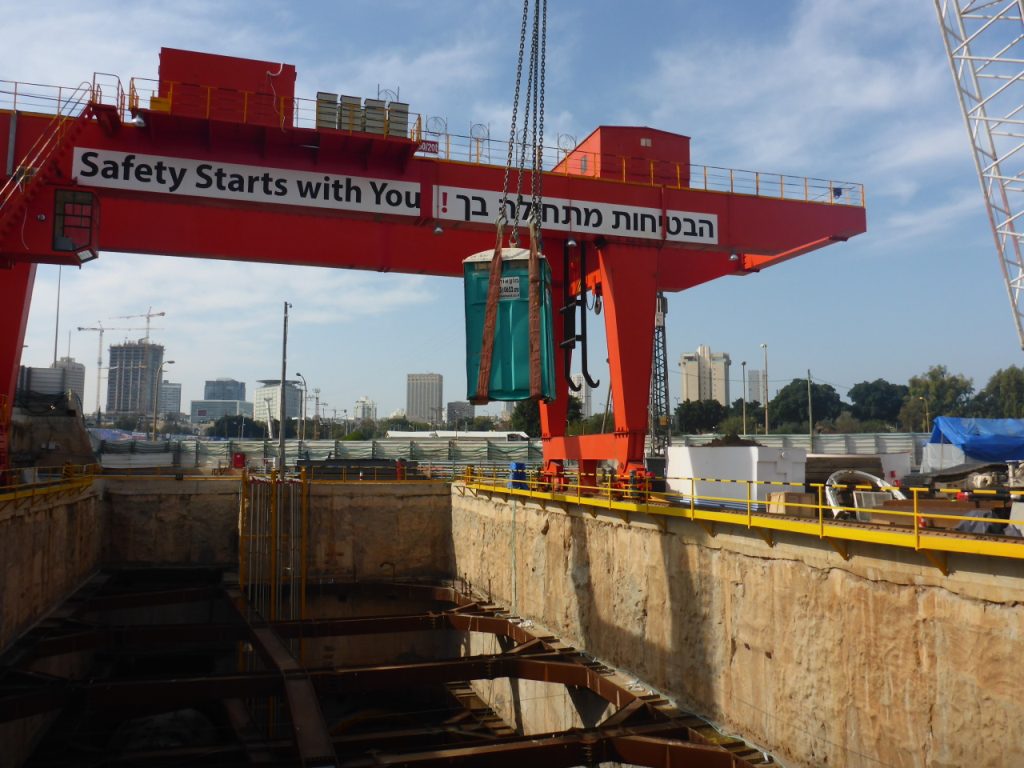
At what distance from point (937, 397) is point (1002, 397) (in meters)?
6.78

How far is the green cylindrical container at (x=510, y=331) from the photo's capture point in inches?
553

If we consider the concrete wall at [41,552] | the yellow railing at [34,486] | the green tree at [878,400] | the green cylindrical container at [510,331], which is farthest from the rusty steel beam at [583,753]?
the green tree at [878,400]

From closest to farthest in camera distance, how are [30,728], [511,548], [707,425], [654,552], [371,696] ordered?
[654,552]
[30,728]
[511,548]
[371,696]
[707,425]

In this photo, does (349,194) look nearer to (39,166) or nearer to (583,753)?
(39,166)

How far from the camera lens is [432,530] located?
29.7m

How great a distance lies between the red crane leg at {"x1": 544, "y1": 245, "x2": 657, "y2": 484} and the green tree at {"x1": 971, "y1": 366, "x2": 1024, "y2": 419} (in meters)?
76.3

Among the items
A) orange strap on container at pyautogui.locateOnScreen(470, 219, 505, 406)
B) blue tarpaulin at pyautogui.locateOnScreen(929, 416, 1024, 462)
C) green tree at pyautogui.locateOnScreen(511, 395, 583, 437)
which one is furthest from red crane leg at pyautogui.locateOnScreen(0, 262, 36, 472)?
green tree at pyautogui.locateOnScreen(511, 395, 583, 437)

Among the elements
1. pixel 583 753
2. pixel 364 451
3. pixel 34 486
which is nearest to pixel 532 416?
pixel 364 451

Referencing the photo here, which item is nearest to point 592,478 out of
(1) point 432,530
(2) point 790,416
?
(1) point 432,530

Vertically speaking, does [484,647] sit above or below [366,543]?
below

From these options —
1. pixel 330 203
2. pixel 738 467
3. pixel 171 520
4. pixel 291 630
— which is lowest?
pixel 291 630

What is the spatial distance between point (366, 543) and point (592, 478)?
11240 mm

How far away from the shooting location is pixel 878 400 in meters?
111

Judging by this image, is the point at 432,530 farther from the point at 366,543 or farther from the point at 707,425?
the point at 707,425
